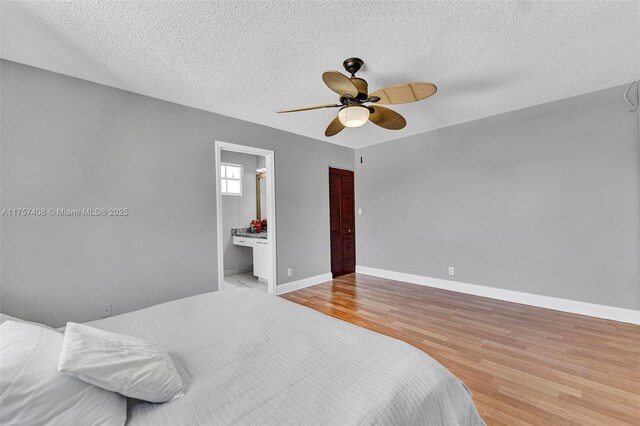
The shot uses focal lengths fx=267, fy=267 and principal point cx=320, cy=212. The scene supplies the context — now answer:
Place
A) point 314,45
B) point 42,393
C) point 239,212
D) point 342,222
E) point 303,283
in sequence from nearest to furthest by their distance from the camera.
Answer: point 42,393
point 314,45
point 303,283
point 342,222
point 239,212

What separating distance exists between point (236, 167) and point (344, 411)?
17.3ft

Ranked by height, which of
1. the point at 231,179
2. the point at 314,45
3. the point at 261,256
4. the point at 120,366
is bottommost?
the point at 261,256

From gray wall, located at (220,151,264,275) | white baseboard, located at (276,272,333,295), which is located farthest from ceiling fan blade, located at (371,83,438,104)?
gray wall, located at (220,151,264,275)

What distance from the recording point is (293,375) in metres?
1.11

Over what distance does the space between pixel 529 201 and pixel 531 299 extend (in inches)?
50.1

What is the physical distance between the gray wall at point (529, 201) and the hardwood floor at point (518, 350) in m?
0.48

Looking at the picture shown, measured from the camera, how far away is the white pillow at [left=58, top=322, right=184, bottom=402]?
90cm

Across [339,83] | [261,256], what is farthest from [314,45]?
[261,256]

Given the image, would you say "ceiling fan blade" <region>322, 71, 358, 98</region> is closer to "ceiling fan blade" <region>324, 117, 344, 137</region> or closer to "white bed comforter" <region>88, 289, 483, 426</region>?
"ceiling fan blade" <region>324, 117, 344, 137</region>

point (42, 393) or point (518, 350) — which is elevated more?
point (42, 393)

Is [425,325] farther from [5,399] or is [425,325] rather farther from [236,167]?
[236,167]

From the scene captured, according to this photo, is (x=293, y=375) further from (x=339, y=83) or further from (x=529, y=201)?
(x=529, y=201)

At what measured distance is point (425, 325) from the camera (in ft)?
9.55

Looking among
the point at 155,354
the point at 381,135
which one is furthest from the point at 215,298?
the point at 381,135
